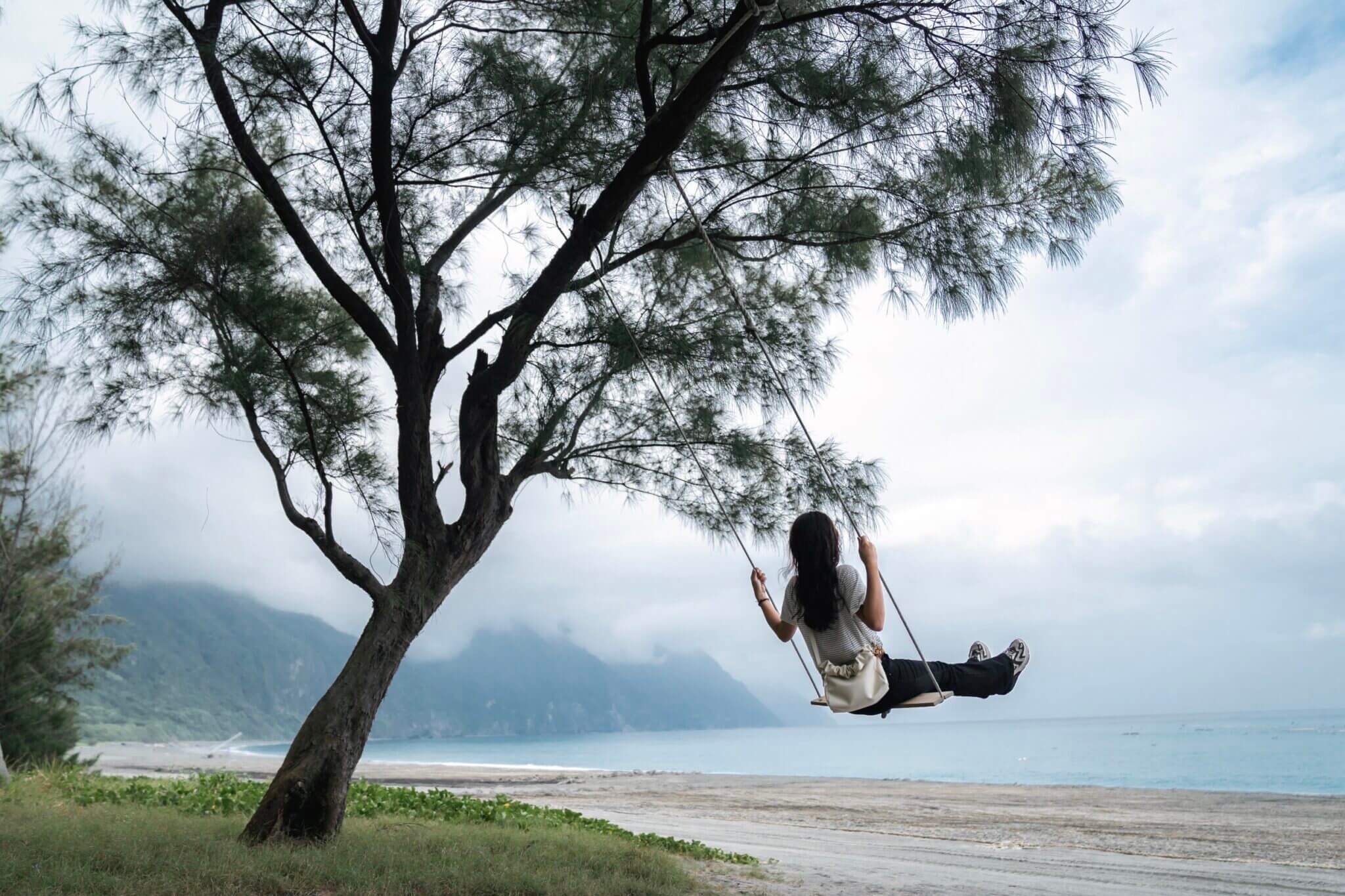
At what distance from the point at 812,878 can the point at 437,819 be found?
107 inches

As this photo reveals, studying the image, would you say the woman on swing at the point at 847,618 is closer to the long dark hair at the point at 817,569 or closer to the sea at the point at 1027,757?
the long dark hair at the point at 817,569

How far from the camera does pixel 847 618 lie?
4.02 m

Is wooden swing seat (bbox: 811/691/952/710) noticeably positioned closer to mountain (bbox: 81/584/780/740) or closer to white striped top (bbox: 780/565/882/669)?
white striped top (bbox: 780/565/882/669)

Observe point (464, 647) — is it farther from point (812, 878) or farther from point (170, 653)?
point (812, 878)

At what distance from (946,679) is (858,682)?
Answer: 48 centimetres

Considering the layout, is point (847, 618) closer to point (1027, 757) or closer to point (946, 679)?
point (946, 679)

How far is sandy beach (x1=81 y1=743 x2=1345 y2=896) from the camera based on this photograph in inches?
291

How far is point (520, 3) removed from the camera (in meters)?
6.01

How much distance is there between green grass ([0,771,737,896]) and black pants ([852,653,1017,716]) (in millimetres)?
2032

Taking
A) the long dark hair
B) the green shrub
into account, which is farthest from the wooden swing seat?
the green shrub

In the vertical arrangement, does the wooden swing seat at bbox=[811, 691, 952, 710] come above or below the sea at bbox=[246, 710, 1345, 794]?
above

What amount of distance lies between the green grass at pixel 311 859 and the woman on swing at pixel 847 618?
1.96 m

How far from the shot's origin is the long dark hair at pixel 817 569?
4020mm

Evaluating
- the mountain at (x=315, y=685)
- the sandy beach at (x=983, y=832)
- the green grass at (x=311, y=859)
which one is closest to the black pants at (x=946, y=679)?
the green grass at (x=311, y=859)
